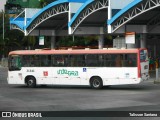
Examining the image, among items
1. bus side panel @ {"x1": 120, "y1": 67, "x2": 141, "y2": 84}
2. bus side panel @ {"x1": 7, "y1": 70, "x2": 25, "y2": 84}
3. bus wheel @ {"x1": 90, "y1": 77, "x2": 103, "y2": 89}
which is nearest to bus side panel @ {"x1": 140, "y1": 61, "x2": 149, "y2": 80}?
bus side panel @ {"x1": 120, "y1": 67, "x2": 141, "y2": 84}

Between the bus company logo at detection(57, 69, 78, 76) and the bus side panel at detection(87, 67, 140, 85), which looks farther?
the bus company logo at detection(57, 69, 78, 76)

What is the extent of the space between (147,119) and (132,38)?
2406 cm

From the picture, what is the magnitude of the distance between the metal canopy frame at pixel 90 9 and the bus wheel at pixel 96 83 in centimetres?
1596

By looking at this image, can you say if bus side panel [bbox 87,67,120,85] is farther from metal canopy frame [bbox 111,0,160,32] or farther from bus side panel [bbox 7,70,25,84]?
metal canopy frame [bbox 111,0,160,32]

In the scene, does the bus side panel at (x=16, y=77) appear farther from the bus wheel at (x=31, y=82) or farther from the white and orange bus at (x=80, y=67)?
the bus wheel at (x=31, y=82)

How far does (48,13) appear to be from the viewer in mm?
50750

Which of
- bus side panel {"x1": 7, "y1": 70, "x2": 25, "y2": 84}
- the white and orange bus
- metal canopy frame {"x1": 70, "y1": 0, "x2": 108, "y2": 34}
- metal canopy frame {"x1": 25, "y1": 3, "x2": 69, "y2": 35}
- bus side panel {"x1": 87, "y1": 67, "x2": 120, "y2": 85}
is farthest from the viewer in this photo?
metal canopy frame {"x1": 25, "y1": 3, "x2": 69, "y2": 35}

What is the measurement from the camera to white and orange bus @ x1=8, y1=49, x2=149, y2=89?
23688 mm

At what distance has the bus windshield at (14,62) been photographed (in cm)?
2694

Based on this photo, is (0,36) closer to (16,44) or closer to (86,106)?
(16,44)

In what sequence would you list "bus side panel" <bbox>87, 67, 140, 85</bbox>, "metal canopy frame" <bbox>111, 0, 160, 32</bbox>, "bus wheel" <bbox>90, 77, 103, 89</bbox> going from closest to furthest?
"bus side panel" <bbox>87, 67, 140, 85</bbox>
"bus wheel" <bbox>90, 77, 103, 89</bbox>
"metal canopy frame" <bbox>111, 0, 160, 32</bbox>

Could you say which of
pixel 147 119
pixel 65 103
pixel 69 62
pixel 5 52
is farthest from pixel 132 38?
pixel 5 52

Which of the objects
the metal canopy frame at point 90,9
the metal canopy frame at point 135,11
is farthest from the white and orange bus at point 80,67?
the metal canopy frame at point 90,9

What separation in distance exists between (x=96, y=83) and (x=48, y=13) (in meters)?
27.5
